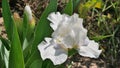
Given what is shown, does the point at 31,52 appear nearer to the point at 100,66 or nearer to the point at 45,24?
the point at 45,24

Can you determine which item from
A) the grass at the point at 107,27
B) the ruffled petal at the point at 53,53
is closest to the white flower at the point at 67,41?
the ruffled petal at the point at 53,53

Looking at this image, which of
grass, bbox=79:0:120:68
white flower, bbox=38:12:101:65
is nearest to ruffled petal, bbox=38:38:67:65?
white flower, bbox=38:12:101:65

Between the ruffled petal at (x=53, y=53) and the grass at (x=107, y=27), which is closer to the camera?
the ruffled petal at (x=53, y=53)

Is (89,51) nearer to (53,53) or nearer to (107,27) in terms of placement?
(53,53)

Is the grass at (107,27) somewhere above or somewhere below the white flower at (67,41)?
below

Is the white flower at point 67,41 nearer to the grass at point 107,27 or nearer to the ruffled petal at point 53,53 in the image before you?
the ruffled petal at point 53,53

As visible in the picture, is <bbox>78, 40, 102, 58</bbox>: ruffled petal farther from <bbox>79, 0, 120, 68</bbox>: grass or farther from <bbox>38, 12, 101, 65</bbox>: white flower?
<bbox>79, 0, 120, 68</bbox>: grass

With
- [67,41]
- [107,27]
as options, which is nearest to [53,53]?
[67,41]
